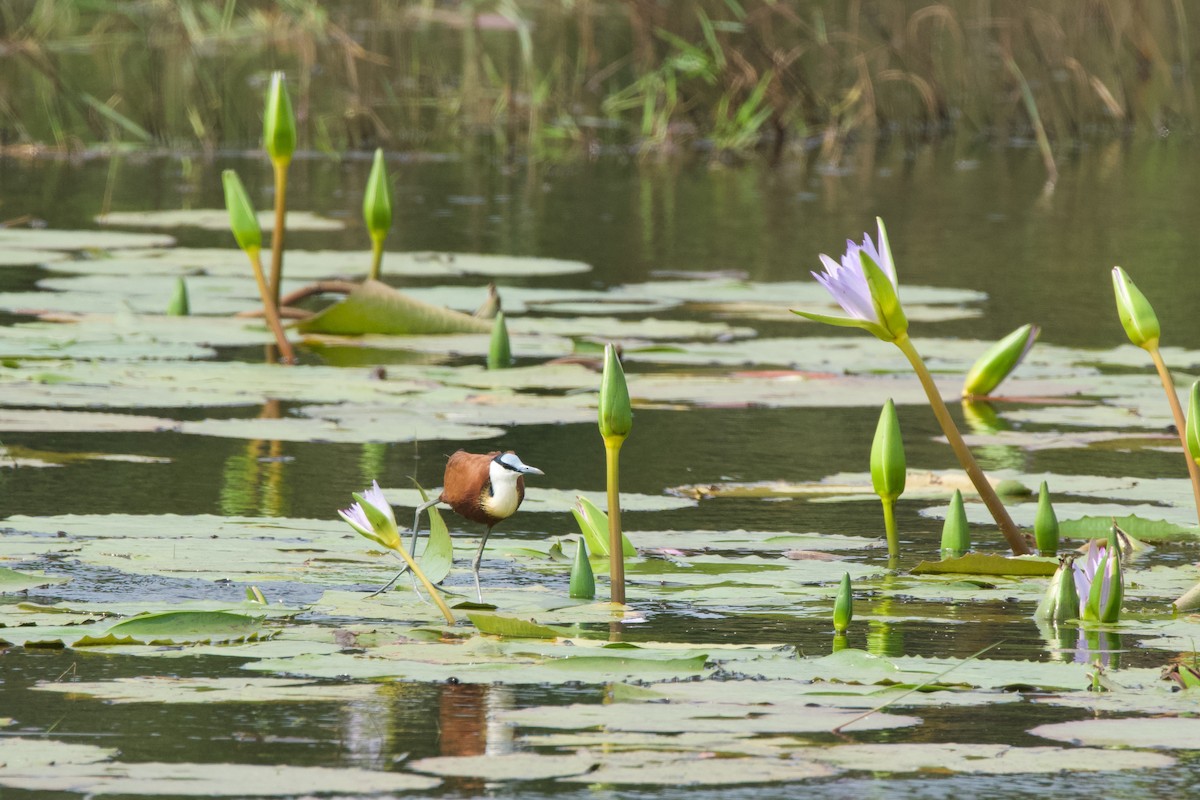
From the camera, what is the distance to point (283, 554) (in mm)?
2459

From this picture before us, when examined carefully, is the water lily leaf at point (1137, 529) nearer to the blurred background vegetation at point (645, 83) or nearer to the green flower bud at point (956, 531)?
the green flower bud at point (956, 531)

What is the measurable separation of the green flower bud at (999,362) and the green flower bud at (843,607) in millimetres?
1841

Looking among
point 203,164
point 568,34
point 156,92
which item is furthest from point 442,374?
point 568,34

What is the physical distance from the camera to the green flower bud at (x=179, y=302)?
487cm

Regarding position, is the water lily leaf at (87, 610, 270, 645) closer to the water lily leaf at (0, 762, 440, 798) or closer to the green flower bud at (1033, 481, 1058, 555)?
the water lily leaf at (0, 762, 440, 798)

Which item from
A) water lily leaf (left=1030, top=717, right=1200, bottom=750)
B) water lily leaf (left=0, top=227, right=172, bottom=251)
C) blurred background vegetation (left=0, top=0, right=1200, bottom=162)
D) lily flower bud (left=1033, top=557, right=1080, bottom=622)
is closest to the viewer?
water lily leaf (left=1030, top=717, right=1200, bottom=750)

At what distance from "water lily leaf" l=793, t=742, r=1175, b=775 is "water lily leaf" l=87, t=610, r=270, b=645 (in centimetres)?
66

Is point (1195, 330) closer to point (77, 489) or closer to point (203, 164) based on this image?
point (77, 489)

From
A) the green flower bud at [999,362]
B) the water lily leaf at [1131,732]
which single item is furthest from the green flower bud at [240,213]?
the water lily leaf at [1131,732]

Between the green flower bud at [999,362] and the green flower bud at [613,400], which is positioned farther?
the green flower bud at [999,362]

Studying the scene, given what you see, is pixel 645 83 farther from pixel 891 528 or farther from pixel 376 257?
pixel 891 528

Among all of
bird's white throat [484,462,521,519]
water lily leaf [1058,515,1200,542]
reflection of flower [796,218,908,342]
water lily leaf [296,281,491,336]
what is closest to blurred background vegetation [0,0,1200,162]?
water lily leaf [296,281,491,336]

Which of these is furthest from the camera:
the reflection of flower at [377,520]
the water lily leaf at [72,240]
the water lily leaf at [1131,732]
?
the water lily leaf at [72,240]

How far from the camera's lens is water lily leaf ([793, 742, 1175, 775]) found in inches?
64.1
